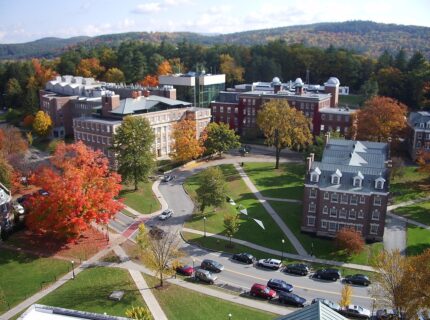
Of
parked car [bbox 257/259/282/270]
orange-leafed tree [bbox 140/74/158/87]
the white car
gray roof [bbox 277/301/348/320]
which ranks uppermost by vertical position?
orange-leafed tree [bbox 140/74/158/87]

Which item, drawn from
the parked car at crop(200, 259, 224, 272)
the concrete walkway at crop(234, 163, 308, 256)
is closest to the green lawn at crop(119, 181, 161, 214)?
the concrete walkway at crop(234, 163, 308, 256)

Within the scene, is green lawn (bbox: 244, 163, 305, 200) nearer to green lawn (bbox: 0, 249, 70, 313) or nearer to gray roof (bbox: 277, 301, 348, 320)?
green lawn (bbox: 0, 249, 70, 313)

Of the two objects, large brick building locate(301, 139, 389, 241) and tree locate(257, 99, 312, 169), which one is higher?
tree locate(257, 99, 312, 169)

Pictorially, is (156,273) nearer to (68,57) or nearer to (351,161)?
(351,161)

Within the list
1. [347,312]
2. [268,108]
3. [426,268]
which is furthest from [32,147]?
[426,268]

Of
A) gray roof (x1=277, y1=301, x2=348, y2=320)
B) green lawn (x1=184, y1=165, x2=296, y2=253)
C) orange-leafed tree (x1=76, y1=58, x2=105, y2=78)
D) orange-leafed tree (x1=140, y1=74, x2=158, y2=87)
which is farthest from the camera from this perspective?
Answer: orange-leafed tree (x1=76, y1=58, x2=105, y2=78)

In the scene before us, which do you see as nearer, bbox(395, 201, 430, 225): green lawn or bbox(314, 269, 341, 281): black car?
bbox(314, 269, 341, 281): black car

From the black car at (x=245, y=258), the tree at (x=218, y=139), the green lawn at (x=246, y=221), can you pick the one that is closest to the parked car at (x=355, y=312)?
the black car at (x=245, y=258)
